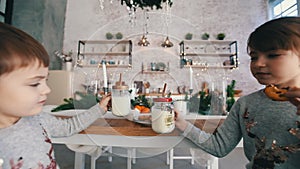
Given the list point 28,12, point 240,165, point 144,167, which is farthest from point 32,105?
point 28,12

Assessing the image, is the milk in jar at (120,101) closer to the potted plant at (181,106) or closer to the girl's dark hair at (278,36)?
the potted plant at (181,106)

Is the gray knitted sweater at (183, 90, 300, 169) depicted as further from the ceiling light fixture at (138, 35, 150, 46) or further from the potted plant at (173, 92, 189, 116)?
the ceiling light fixture at (138, 35, 150, 46)

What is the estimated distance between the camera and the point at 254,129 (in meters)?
0.53

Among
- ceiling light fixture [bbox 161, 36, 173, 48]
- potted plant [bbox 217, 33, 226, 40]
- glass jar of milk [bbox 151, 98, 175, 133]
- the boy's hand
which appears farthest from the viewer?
potted plant [bbox 217, 33, 226, 40]

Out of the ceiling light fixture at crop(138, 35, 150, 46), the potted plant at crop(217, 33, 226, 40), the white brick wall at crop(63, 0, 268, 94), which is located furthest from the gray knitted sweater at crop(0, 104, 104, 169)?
the potted plant at crop(217, 33, 226, 40)

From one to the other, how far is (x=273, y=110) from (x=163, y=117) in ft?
0.98

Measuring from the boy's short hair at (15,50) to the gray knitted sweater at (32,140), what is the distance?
0.16 meters

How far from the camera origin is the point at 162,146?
55cm

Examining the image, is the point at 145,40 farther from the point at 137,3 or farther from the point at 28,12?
the point at 28,12

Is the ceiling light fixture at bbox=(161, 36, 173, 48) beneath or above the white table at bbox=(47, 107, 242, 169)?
above

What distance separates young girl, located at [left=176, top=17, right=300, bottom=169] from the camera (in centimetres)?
47

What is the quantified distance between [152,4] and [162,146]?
657 millimetres

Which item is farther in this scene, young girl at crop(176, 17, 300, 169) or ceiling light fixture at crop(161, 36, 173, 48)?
ceiling light fixture at crop(161, 36, 173, 48)

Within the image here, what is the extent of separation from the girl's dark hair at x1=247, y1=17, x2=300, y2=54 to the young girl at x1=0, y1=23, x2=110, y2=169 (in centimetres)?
55
